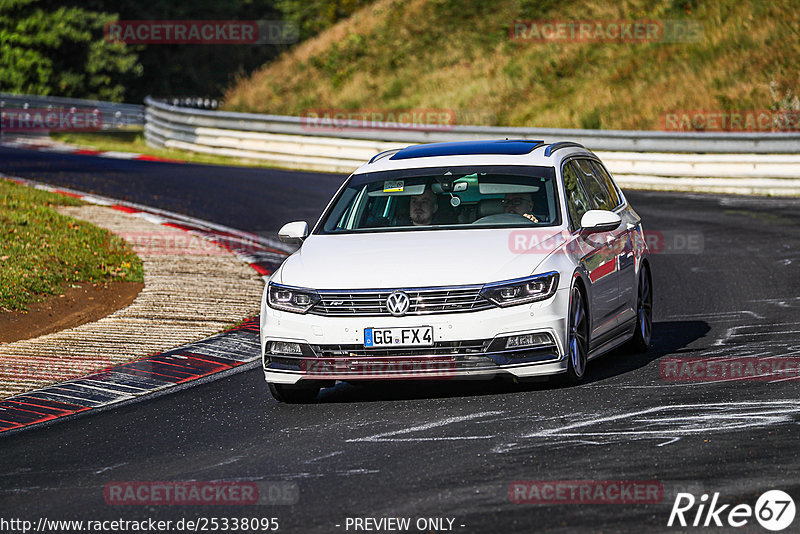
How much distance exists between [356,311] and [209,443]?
130 cm

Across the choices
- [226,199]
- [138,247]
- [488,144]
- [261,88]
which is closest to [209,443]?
[488,144]

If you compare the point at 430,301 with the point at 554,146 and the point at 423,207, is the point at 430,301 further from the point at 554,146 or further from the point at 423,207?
the point at 554,146

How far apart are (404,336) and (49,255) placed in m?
8.13

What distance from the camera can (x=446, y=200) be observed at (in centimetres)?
981

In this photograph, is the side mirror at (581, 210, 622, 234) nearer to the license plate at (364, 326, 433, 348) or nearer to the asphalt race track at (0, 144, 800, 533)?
the asphalt race track at (0, 144, 800, 533)

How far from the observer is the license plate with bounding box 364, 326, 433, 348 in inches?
330

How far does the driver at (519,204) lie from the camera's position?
968 centimetres

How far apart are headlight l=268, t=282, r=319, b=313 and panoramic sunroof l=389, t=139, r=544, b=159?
2028 millimetres

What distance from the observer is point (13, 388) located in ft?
32.5

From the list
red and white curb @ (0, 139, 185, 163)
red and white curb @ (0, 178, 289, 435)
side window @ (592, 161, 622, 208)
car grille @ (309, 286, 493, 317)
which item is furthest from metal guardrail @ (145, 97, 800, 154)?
car grille @ (309, 286, 493, 317)

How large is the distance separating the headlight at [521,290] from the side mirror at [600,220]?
87 cm

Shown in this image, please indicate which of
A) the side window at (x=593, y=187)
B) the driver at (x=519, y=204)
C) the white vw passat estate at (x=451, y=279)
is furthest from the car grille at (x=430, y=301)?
the side window at (x=593, y=187)

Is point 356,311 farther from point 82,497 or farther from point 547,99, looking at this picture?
point 547,99

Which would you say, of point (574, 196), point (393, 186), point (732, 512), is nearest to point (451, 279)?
point (393, 186)
